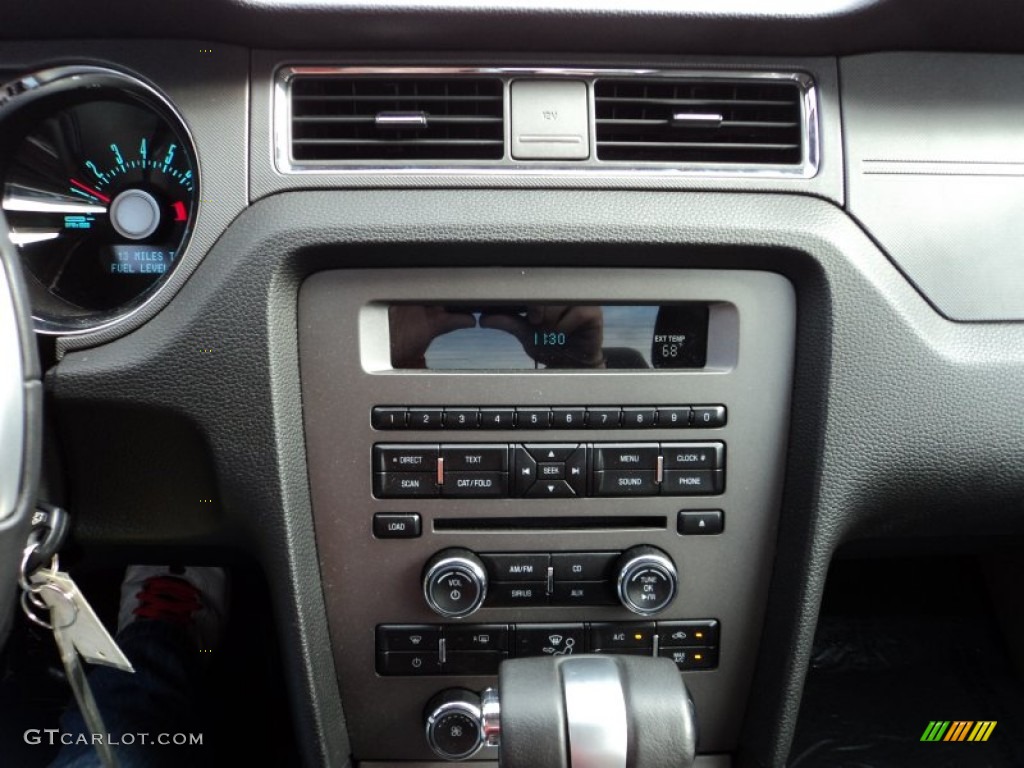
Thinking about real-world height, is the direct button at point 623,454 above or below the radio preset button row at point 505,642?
above

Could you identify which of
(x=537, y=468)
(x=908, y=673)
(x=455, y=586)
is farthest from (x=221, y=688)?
(x=908, y=673)

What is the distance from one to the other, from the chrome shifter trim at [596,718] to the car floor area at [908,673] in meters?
0.85

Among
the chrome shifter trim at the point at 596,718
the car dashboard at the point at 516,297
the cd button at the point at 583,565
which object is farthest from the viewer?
the cd button at the point at 583,565

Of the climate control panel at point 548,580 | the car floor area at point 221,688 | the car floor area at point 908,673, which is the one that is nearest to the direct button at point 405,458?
the climate control panel at point 548,580

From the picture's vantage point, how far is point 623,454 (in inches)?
42.3

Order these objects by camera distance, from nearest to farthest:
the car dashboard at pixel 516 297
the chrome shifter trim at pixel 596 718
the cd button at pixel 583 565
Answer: the chrome shifter trim at pixel 596 718 < the car dashboard at pixel 516 297 < the cd button at pixel 583 565

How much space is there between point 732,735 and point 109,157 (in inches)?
44.8

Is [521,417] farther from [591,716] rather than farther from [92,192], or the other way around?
[92,192]

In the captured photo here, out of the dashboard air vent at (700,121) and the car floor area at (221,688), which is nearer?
the dashboard air vent at (700,121)

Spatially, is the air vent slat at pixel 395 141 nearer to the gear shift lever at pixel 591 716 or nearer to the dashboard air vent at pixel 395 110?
the dashboard air vent at pixel 395 110

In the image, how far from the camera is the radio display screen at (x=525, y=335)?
1058 mm

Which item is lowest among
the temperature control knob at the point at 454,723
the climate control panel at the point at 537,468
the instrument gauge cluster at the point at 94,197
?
the temperature control knob at the point at 454,723

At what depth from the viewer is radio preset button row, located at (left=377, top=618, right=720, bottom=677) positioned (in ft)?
3.74

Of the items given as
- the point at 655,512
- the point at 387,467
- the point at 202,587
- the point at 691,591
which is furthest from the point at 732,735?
the point at 202,587
